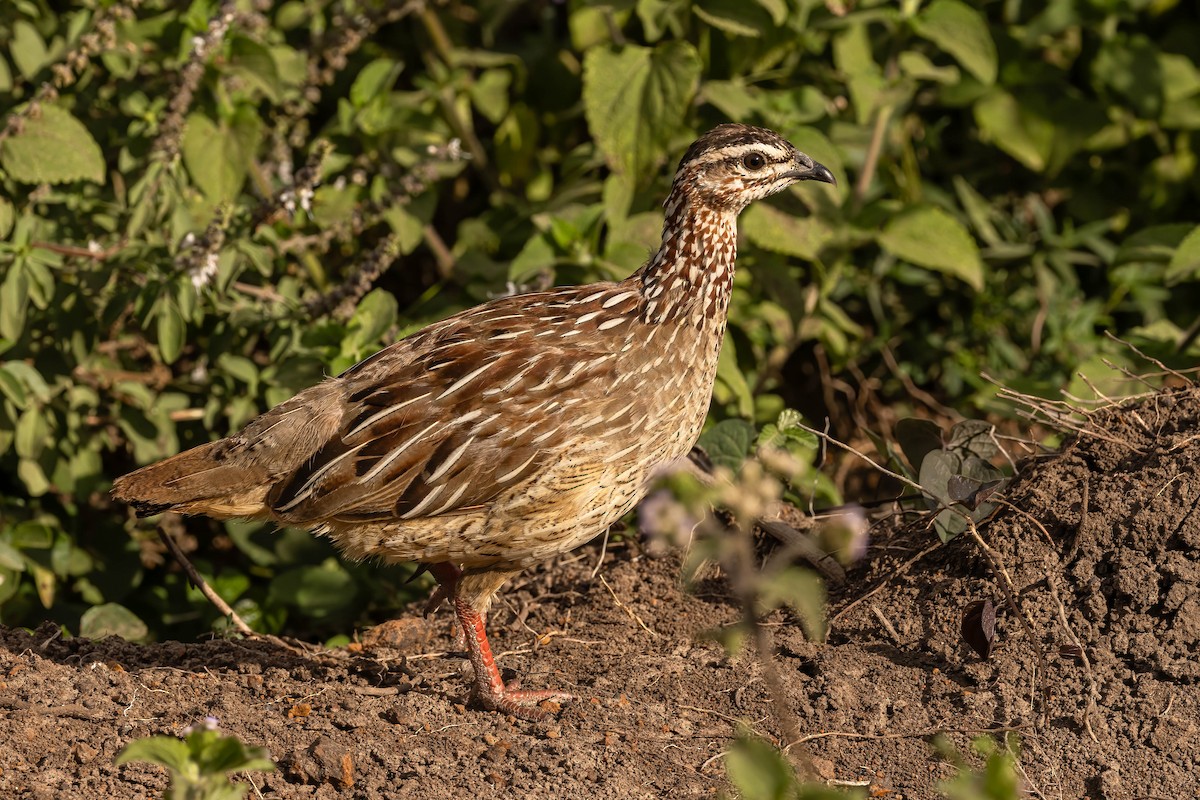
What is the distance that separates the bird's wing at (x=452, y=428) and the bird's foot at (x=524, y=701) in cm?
68

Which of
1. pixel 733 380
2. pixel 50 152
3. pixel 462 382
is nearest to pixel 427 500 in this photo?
pixel 462 382

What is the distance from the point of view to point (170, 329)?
5945mm

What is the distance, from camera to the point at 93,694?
4777 millimetres

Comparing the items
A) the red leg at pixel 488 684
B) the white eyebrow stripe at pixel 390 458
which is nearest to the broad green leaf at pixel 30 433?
the white eyebrow stripe at pixel 390 458

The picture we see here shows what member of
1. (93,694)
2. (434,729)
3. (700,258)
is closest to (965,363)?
(700,258)

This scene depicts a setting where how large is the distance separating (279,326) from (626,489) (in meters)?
2.20

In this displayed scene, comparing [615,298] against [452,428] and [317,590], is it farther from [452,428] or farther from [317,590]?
[317,590]

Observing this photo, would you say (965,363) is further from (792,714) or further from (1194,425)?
(792,714)

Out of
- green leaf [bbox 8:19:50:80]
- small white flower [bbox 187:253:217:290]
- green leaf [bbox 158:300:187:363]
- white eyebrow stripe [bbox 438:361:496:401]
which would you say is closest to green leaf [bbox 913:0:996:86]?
white eyebrow stripe [bbox 438:361:496:401]

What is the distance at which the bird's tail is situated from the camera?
5117mm

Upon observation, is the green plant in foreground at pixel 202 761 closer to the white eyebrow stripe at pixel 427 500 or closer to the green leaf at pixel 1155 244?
the white eyebrow stripe at pixel 427 500

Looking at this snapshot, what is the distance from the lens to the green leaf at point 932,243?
6.93m

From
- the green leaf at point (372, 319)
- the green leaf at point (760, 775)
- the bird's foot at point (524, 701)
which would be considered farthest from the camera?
the green leaf at point (372, 319)

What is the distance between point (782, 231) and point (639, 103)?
94 cm
